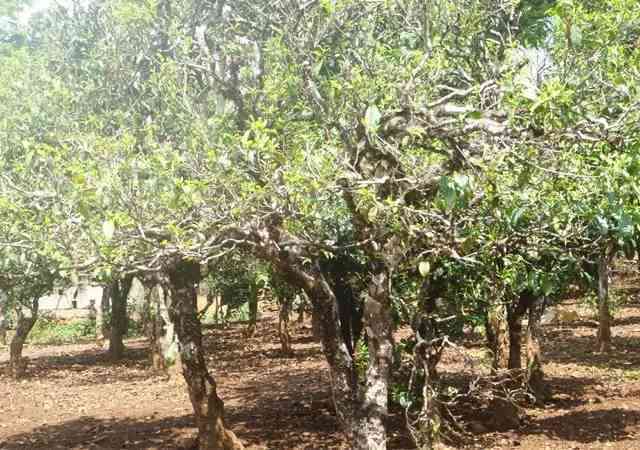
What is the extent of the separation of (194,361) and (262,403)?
18.4 ft

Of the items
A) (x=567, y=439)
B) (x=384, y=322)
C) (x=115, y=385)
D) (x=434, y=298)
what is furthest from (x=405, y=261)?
(x=115, y=385)

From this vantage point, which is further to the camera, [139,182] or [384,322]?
[384,322]

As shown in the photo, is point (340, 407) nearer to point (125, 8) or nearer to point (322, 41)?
point (322, 41)

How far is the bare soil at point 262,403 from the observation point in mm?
11656

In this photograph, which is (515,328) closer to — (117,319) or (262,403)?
(262,403)

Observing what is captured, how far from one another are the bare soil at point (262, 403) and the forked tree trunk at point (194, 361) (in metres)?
1.13

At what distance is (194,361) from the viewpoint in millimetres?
10070

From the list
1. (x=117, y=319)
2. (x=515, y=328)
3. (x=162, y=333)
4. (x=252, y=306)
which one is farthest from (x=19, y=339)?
(x=515, y=328)

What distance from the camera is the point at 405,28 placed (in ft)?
26.7

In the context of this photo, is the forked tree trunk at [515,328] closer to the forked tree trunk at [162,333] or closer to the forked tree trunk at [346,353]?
the forked tree trunk at [346,353]

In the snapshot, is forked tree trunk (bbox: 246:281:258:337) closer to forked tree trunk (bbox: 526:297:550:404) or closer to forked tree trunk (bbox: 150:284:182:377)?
forked tree trunk (bbox: 150:284:182:377)

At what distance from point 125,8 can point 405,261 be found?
4.29m

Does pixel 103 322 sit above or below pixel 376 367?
above

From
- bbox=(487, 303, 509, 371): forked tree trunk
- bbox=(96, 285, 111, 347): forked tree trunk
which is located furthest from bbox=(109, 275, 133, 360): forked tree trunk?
bbox=(487, 303, 509, 371): forked tree trunk
